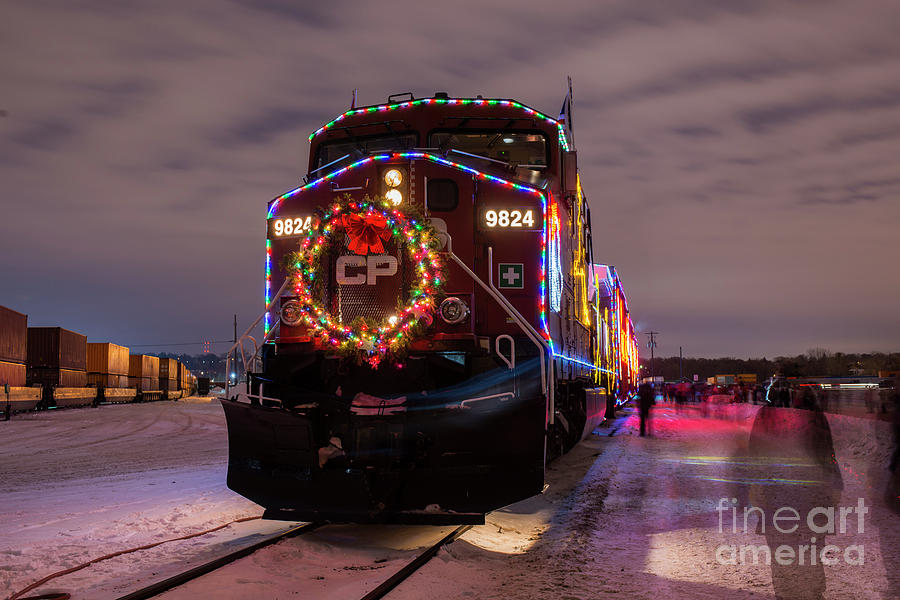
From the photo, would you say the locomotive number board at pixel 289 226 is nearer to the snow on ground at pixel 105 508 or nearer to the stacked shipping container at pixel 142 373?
the snow on ground at pixel 105 508

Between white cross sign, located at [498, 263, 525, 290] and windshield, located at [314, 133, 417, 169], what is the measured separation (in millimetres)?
1753

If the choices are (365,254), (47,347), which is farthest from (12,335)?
(365,254)

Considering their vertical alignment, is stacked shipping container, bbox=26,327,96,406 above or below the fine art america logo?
above

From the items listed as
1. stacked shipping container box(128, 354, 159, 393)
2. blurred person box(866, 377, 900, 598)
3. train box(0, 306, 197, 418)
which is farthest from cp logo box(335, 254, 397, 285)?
A: stacked shipping container box(128, 354, 159, 393)

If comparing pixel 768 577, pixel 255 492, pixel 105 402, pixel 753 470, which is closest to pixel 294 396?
pixel 255 492

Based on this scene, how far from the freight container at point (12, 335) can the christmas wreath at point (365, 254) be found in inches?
1064

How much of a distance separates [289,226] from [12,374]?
27860 millimetres

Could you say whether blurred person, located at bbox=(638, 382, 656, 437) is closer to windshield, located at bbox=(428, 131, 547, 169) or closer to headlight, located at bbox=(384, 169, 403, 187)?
windshield, located at bbox=(428, 131, 547, 169)

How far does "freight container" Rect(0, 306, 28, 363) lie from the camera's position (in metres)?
27.7

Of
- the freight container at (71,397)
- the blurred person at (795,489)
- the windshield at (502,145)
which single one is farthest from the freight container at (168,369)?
the windshield at (502,145)

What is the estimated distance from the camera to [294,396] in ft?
18.0

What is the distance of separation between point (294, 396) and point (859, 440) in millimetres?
15039

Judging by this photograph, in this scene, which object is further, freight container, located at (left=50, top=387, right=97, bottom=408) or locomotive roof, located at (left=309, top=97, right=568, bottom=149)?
freight container, located at (left=50, top=387, right=97, bottom=408)

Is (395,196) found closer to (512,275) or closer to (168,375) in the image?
(512,275)
